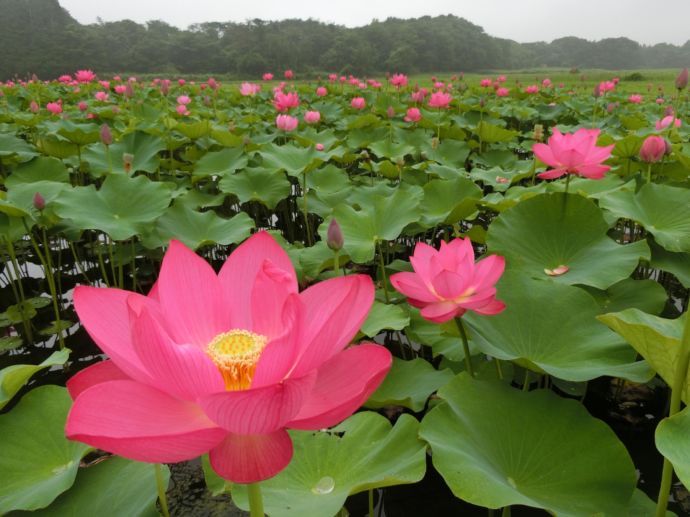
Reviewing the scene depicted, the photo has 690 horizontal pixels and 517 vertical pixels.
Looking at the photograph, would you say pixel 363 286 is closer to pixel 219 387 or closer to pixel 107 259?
pixel 219 387

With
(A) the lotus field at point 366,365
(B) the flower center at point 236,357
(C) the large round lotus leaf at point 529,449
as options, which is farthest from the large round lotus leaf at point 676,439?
(B) the flower center at point 236,357

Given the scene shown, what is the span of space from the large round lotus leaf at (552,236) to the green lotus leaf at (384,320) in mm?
411

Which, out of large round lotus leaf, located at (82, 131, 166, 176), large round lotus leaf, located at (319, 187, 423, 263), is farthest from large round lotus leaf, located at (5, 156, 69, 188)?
large round lotus leaf, located at (319, 187, 423, 263)

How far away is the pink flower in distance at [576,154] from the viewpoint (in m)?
1.62

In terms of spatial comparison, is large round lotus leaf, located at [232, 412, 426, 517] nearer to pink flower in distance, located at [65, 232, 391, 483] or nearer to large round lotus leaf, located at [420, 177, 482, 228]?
pink flower in distance, located at [65, 232, 391, 483]

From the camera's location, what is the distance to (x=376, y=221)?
2.09 m

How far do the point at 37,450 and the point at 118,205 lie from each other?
5.00 ft

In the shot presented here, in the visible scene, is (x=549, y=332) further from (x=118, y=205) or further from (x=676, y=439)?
(x=118, y=205)

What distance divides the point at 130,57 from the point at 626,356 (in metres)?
25.5

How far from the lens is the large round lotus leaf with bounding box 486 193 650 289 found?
61.7 inches

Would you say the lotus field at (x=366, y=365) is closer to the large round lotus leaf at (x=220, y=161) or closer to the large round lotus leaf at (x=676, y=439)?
the large round lotus leaf at (x=676, y=439)

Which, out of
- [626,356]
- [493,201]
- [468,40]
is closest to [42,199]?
[493,201]

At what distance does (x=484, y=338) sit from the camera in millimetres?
1141

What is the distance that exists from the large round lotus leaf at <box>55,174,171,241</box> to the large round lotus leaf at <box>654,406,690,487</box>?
196cm
